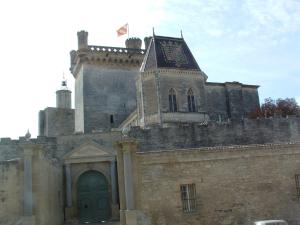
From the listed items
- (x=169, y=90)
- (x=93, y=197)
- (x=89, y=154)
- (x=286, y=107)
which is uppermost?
(x=169, y=90)

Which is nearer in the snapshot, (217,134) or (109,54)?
(217,134)

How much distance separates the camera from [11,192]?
54.7ft

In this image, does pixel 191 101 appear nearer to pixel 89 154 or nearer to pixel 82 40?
pixel 89 154

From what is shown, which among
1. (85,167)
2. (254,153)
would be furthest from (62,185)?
(254,153)

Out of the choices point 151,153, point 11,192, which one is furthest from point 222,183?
point 11,192

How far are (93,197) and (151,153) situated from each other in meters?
10.5

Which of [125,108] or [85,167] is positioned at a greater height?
[125,108]

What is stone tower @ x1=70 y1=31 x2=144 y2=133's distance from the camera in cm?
3831

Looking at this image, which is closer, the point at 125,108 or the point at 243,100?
the point at 243,100

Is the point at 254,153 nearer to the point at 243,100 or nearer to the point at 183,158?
the point at 183,158

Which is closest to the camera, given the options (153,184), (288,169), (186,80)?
(153,184)

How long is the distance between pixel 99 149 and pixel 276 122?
1087 centimetres

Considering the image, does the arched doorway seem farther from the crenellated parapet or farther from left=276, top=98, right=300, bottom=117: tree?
left=276, top=98, right=300, bottom=117: tree

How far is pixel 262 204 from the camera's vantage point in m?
16.4
